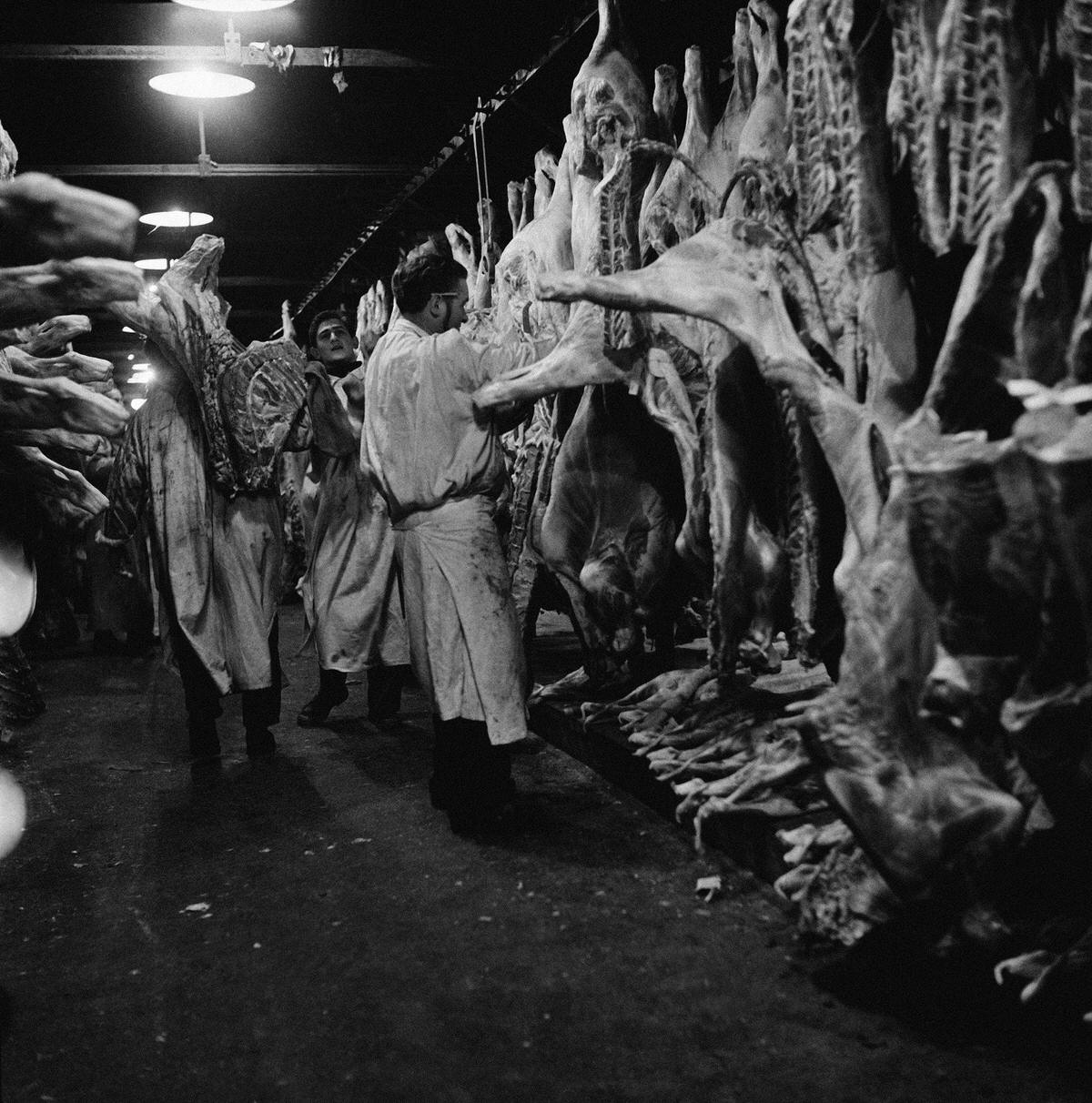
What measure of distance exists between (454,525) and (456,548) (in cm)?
8

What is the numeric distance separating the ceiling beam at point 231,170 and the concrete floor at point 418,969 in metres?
4.09

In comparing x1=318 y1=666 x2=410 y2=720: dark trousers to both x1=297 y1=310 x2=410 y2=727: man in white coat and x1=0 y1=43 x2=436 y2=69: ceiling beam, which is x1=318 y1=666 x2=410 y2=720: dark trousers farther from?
x1=0 y1=43 x2=436 y2=69: ceiling beam

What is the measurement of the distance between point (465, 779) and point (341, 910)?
0.82m

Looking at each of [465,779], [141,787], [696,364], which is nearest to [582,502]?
[696,364]

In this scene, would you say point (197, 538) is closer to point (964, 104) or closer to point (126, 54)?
point (126, 54)

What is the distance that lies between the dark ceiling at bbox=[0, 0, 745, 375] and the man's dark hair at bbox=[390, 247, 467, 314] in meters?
1.59

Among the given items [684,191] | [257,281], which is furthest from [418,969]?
[257,281]

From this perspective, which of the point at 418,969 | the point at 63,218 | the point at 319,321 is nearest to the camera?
the point at 63,218

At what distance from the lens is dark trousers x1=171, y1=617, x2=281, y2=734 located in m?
5.69

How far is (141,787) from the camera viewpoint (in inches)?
213

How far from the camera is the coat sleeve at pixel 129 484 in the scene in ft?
18.7

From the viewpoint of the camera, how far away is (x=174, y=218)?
8.23m

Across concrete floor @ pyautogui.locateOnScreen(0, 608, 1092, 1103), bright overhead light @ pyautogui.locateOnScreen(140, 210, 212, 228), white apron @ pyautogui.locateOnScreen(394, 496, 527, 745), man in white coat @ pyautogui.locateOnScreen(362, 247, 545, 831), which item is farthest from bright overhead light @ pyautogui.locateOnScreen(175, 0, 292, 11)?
bright overhead light @ pyautogui.locateOnScreen(140, 210, 212, 228)

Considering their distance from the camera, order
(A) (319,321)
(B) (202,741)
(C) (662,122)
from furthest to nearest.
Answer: (A) (319,321) → (B) (202,741) → (C) (662,122)
